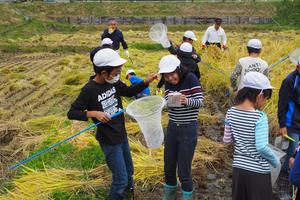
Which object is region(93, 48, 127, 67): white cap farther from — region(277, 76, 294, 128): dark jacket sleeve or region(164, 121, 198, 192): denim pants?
region(277, 76, 294, 128): dark jacket sleeve

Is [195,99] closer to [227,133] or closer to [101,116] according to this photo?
[227,133]

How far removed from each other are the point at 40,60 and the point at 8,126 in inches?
249

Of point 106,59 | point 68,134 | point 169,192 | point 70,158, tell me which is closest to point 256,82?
point 106,59

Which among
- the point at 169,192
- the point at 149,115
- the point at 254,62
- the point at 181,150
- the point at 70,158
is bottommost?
the point at 70,158

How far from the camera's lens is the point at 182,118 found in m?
3.24

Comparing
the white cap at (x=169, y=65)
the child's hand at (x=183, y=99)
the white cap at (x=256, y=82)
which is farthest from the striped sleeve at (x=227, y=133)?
the white cap at (x=169, y=65)

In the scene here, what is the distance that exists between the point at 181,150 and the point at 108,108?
→ 695mm

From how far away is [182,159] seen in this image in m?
3.27

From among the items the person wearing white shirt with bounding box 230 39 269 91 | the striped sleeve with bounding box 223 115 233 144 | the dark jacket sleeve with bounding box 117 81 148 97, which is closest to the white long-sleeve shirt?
the person wearing white shirt with bounding box 230 39 269 91

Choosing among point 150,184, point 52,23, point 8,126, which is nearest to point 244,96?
point 150,184

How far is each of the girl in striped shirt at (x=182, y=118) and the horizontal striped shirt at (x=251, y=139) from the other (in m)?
0.53

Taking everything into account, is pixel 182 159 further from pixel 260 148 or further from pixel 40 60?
pixel 40 60

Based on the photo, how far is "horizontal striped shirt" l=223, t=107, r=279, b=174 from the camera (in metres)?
2.55

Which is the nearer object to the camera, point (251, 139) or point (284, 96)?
point (251, 139)
